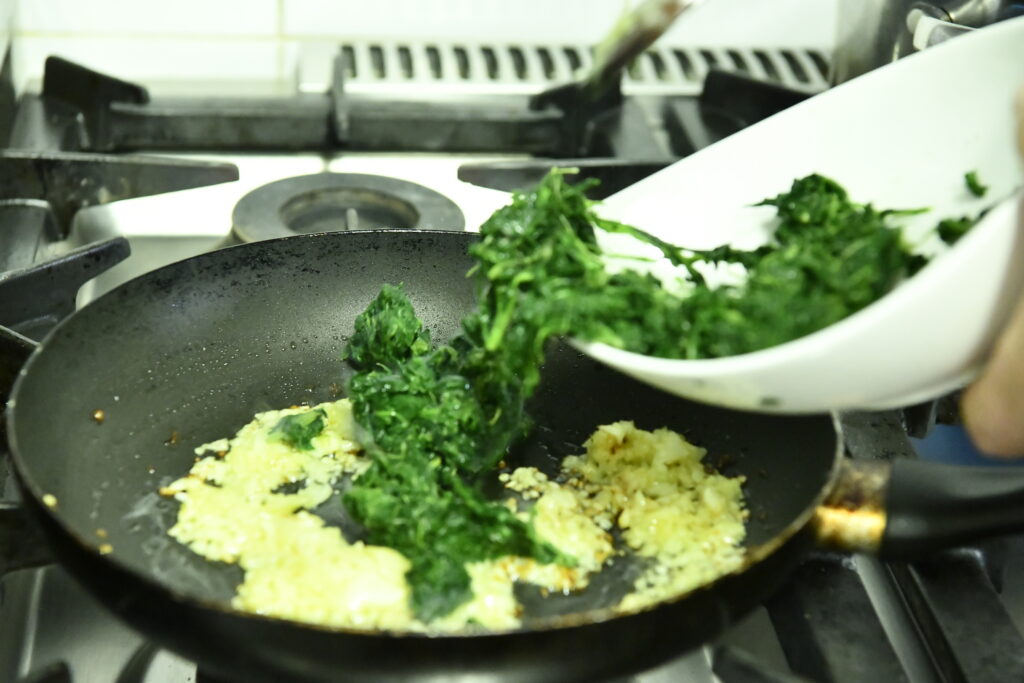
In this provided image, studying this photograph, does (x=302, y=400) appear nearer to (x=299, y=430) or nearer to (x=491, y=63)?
(x=299, y=430)

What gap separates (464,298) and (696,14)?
3.15ft

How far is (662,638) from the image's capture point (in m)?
0.83

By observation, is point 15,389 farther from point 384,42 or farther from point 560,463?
point 384,42

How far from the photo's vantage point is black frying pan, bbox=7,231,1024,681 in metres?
0.80

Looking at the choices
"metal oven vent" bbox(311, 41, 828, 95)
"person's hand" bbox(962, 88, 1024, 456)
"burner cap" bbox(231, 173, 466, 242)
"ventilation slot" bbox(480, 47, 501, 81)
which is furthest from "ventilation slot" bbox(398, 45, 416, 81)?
"person's hand" bbox(962, 88, 1024, 456)

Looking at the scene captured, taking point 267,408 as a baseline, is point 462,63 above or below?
above

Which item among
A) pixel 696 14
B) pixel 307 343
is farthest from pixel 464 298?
pixel 696 14

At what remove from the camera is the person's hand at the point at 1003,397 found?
0.81 metres

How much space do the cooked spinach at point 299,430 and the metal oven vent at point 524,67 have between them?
0.80 meters

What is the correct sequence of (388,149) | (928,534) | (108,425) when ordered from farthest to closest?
(388,149) → (108,425) → (928,534)

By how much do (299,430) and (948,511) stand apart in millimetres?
663

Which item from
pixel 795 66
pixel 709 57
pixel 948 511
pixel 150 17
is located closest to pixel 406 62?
pixel 150 17

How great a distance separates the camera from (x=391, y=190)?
154 cm

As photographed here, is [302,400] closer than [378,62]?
Yes
